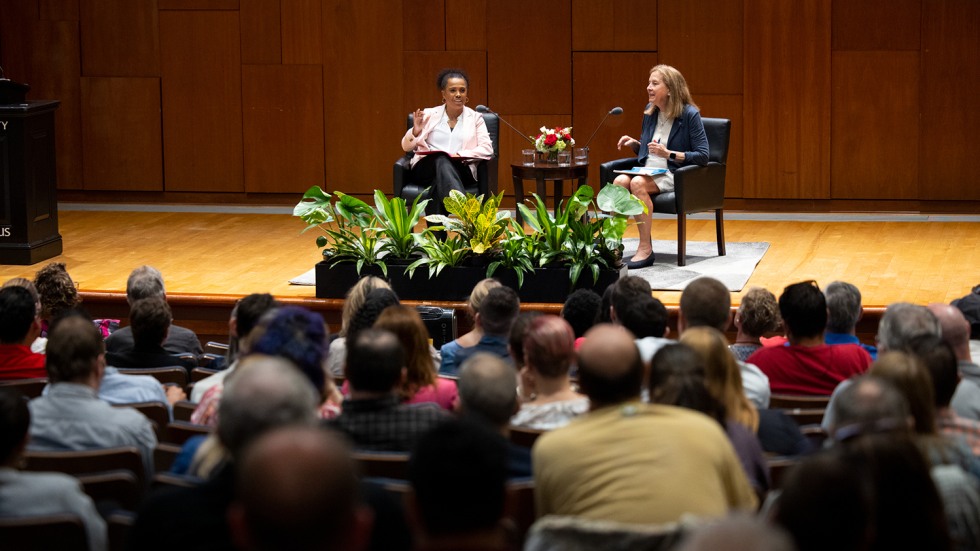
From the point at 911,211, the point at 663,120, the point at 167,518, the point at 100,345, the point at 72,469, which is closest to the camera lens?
the point at 167,518

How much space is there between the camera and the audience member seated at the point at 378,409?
3.08m

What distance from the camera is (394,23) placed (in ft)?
31.9

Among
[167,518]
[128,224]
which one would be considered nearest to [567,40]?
[128,224]

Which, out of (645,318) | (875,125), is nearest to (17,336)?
(645,318)

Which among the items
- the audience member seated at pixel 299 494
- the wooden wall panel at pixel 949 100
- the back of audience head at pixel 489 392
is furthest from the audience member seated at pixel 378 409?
the wooden wall panel at pixel 949 100

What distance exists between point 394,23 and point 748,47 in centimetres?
255

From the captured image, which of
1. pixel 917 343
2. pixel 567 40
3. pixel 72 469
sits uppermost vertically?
pixel 567 40

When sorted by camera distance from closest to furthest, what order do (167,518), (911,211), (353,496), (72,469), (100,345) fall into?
(353,496), (167,518), (72,469), (100,345), (911,211)

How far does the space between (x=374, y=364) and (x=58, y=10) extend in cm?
789

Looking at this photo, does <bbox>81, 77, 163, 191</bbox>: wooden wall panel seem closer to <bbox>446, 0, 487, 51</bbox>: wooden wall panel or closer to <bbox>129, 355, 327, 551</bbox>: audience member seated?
<bbox>446, 0, 487, 51</bbox>: wooden wall panel

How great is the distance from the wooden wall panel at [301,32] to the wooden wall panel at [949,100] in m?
4.30

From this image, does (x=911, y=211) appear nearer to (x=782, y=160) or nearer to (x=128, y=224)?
(x=782, y=160)

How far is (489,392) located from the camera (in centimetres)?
297

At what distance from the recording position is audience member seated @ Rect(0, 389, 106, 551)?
8.73ft
